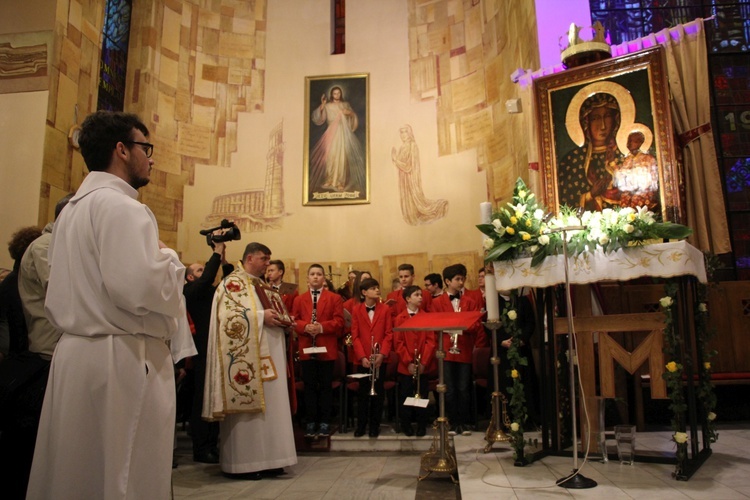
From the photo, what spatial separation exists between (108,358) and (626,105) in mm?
5138

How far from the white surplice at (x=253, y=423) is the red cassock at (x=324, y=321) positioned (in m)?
1.36

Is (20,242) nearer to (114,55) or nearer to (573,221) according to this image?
(573,221)

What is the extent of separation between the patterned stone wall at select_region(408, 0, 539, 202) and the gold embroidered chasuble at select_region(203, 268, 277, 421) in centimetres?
532

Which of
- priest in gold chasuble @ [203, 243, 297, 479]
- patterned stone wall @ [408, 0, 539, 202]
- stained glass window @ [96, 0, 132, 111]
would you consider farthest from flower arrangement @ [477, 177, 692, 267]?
stained glass window @ [96, 0, 132, 111]

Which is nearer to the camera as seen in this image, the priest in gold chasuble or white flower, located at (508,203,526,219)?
white flower, located at (508,203,526,219)

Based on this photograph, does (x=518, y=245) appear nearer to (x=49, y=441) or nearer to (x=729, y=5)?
(x=49, y=441)

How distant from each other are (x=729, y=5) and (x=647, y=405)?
6.17 m

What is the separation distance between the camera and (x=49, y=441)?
195cm

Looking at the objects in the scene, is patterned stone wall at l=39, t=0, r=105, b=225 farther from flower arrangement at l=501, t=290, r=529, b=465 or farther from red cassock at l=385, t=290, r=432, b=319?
flower arrangement at l=501, t=290, r=529, b=465

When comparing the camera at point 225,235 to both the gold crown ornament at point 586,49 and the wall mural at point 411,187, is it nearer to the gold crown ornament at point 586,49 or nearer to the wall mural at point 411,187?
the gold crown ornament at point 586,49

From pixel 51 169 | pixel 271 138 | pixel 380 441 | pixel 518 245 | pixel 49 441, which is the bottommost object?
pixel 380 441

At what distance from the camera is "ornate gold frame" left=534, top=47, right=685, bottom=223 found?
17.6 feet

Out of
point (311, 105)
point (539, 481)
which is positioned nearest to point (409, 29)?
point (311, 105)

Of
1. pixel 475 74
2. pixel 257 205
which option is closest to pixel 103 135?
pixel 257 205
